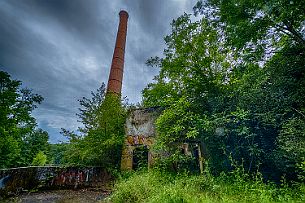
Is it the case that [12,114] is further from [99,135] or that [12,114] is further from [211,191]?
[211,191]

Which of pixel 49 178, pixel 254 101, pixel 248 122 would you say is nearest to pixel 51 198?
pixel 49 178

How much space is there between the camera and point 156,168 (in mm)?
8930

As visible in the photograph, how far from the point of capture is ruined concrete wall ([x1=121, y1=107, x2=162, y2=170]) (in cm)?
1109

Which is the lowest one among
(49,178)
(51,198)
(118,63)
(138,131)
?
(51,198)

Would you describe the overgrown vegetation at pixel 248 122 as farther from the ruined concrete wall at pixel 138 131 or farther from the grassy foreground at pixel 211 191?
the ruined concrete wall at pixel 138 131

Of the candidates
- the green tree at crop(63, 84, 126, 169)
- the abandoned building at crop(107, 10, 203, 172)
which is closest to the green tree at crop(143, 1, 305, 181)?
the abandoned building at crop(107, 10, 203, 172)

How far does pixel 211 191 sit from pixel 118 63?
47.2ft

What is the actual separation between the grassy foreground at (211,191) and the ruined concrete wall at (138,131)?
155 inches

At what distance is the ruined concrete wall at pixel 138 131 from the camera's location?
11086mm

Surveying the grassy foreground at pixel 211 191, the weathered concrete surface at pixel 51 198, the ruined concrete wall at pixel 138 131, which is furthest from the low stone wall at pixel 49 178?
the grassy foreground at pixel 211 191

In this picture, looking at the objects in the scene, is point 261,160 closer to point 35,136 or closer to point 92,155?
point 92,155

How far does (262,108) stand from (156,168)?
5164 mm

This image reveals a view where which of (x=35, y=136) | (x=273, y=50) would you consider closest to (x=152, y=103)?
(x=273, y=50)

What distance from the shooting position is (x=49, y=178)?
360 inches
